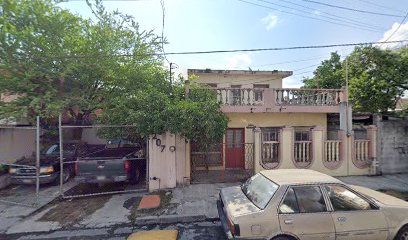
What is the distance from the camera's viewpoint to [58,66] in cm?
891

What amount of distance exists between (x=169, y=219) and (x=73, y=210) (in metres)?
2.93

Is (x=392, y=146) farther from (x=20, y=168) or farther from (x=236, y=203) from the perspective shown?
(x=20, y=168)

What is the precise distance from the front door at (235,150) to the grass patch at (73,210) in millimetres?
5650

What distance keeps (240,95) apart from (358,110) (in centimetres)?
709

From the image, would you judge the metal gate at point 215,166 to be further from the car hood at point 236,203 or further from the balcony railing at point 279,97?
the car hood at point 236,203

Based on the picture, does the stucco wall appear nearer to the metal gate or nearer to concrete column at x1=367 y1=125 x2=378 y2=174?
the metal gate

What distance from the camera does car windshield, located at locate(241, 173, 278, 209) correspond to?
378cm

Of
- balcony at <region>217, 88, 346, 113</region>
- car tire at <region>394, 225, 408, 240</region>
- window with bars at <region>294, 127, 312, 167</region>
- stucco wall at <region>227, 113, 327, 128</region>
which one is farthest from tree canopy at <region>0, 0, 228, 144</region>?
car tire at <region>394, 225, 408, 240</region>

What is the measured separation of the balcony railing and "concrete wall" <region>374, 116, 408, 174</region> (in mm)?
2009

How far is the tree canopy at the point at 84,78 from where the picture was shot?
6965 millimetres

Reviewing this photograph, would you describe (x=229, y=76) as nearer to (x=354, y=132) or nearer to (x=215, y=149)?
(x=215, y=149)

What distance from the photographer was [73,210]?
613cm

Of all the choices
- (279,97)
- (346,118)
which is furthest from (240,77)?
(346,118)

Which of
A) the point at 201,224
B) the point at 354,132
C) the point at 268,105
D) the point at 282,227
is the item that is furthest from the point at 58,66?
the point at 354,132
